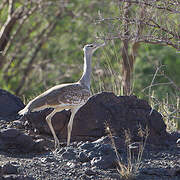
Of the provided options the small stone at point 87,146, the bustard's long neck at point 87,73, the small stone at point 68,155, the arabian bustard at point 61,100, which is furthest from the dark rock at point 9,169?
the bustard's long neck at point 87,73

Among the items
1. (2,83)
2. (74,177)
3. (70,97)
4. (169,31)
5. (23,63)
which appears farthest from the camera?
(23,63)

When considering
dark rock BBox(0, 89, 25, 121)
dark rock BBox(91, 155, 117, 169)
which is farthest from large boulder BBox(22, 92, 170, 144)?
dark rock BBox(91, 155, 117, 169)

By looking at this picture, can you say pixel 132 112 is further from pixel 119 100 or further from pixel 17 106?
pixel 17 106

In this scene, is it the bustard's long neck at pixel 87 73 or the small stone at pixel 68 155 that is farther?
the bustard's long neck at pixel 87 73

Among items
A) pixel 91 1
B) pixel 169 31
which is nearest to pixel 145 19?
pixel 169 31

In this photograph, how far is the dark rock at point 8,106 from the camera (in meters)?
8.23

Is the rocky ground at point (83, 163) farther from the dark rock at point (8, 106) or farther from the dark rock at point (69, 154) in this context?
the dark rock at point (8, 106)

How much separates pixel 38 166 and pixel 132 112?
6.48ft

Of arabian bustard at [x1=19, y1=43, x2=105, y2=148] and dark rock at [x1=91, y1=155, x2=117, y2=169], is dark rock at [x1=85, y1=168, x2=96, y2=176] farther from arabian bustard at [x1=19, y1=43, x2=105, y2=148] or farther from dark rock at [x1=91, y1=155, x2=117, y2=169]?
arabian bustard at [x1=19, y1=43, x2=105, y2=148]

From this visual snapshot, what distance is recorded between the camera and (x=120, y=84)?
9219 millimetres

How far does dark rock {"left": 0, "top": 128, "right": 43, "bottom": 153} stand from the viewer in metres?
6.52

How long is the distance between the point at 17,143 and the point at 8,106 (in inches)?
73.6

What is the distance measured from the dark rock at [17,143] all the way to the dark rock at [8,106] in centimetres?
158

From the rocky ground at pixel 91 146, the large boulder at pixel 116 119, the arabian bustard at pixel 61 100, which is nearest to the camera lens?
the rocky ground at pixel 91 146
